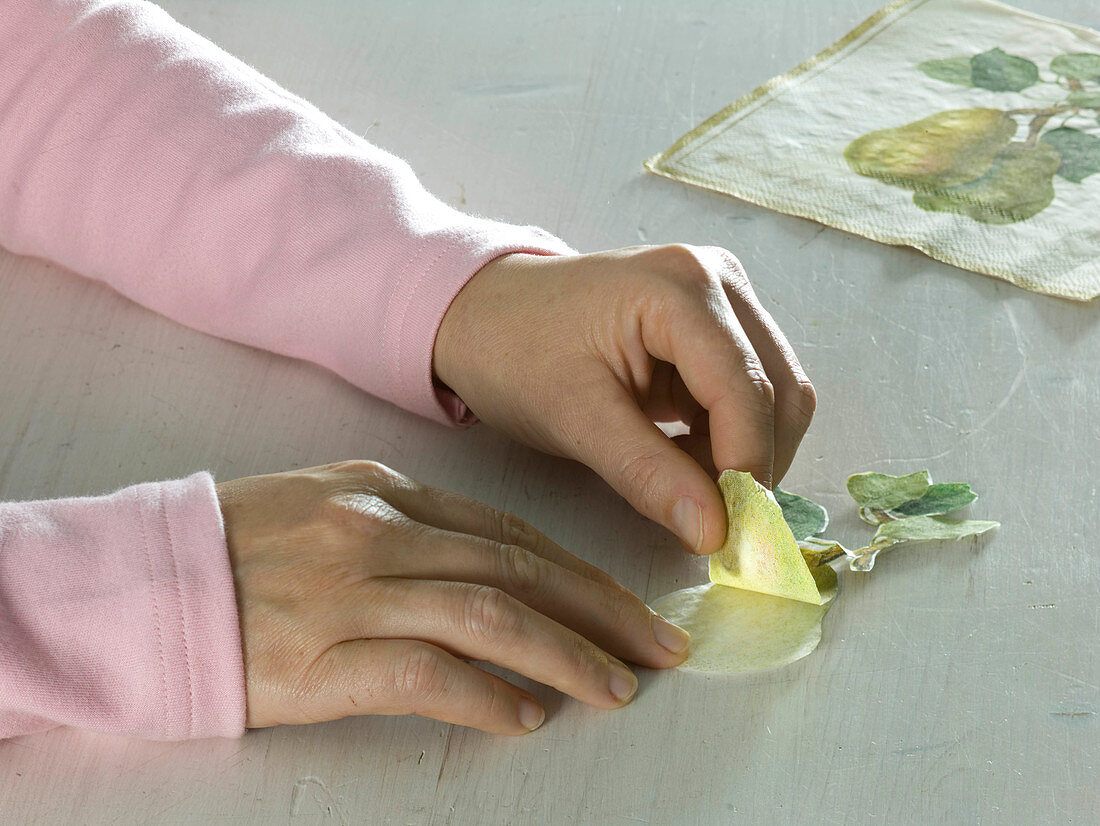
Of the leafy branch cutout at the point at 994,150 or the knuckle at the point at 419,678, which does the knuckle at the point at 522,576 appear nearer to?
the knuckle at the point at 419,678

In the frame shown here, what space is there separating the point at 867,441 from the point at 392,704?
330mm

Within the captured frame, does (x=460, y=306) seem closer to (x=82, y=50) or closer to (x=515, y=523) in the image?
(x=515, y=523)

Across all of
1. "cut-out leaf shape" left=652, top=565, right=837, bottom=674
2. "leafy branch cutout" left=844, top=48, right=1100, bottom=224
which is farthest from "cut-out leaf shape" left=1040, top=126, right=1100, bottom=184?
"cut-out leaf shape" left=652, top=565, right=837, bottom=674

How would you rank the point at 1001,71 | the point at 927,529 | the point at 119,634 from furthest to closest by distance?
the point at 1001,71, the point at 927,529, the point at 119,634

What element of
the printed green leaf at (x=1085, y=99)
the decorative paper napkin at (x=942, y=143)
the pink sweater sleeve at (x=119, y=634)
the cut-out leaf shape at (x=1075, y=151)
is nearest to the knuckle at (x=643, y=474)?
the pink sweater sleeve at (x=119, y=634)

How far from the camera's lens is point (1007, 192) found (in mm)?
836

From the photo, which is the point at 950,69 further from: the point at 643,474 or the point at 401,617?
the point at 401,617

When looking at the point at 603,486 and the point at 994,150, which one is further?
the point at 994,150

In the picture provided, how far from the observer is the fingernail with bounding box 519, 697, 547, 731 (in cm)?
51

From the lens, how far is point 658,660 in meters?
0.54

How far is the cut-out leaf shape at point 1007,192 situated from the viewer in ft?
2.69

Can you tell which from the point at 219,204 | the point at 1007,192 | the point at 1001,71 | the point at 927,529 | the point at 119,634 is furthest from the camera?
the point at 1001,71

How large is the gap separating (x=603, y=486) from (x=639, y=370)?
8 centimetres

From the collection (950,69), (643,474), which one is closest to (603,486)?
(643,474)
